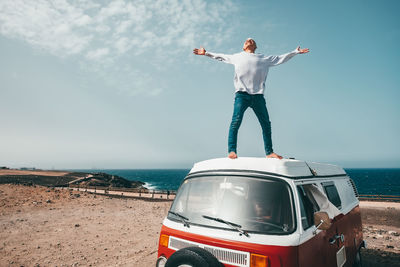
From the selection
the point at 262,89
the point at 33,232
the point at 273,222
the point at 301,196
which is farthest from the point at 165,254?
the point at 33,232

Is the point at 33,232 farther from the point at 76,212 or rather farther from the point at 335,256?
the point at 335,256

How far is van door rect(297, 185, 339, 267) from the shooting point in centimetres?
288

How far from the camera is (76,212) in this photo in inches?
642

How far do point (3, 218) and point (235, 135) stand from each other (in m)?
15.9

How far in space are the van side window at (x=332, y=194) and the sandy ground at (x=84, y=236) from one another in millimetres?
4123

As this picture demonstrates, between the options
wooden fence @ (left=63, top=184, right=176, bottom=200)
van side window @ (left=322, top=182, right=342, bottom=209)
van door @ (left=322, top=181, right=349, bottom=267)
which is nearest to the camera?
van door @ (left=322, top=181, right=349, bottom=267)

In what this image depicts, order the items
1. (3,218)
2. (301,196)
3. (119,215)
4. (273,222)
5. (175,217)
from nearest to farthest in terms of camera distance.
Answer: (273,222)
(301,196)
(175,217)
(3,218)
(119,215)

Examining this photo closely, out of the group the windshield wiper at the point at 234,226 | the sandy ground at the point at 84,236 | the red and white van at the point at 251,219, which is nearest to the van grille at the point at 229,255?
the red and white van at the point at 251,219

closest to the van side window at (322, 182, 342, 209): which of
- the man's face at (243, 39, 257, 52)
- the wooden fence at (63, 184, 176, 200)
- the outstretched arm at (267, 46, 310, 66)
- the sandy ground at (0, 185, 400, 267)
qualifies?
the outstretched arm at (267, 46, 310, 66)

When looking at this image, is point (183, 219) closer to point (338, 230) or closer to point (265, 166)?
point (265, 166)

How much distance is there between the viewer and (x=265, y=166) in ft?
10.8

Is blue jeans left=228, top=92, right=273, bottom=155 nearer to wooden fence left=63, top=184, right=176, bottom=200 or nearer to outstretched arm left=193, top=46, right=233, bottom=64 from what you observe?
outstretched arm left=193, top=46, right=233, bottom=64

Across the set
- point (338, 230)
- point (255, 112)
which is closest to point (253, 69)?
point (255, 112)

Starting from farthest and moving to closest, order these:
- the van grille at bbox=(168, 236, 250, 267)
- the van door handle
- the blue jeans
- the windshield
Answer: the blue jeans → the van door handle → the windshield → the van grille at bbox=(168, 236, 250, 267)
